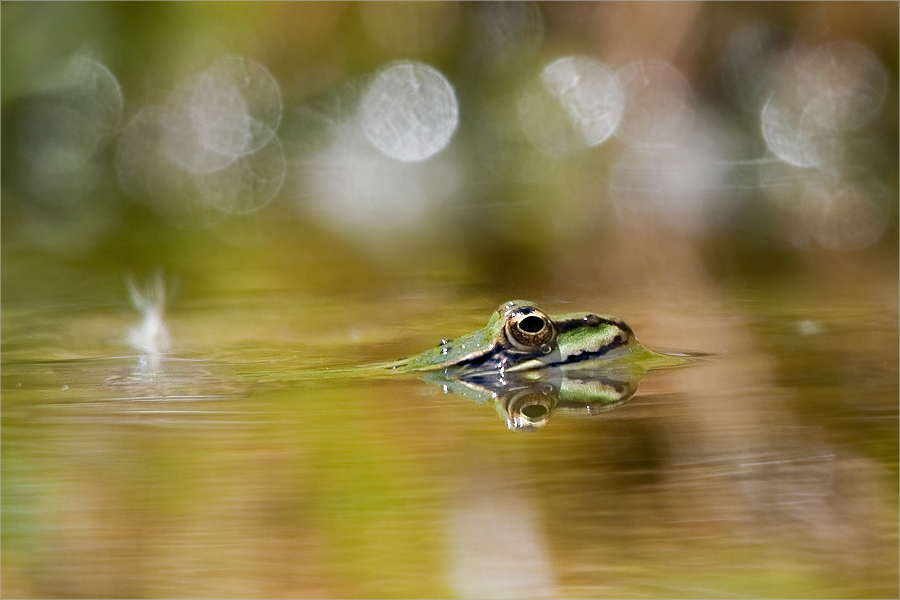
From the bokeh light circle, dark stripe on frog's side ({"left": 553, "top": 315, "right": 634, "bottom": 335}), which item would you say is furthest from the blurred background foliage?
dark stripe on frog's side ({"left": 553, "top": 315, "right": 634, "bottom": 335})

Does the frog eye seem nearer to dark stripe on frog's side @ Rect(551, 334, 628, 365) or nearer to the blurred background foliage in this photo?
dark stripe on frog's side @ Rect(551, 334, 628, 365)

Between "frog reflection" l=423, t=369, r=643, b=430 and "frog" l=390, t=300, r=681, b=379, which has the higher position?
"frog" l=390, t=300, r=681, b=379

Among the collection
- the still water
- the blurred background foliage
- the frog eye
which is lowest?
the still water

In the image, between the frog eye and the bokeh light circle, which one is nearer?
the frog eye

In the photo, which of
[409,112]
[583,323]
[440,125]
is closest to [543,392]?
[583,323]

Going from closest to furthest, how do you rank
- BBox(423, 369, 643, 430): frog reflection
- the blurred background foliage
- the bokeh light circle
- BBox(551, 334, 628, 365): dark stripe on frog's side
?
BBox(423, 369, 643, 430): frog reflection, BBox(551, 334, 628, 365): dark stripe on frog's side, the blurred background foliage, the bokeh light circle

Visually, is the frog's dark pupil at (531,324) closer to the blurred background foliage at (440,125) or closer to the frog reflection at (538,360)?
the frog reflection at (538,360)

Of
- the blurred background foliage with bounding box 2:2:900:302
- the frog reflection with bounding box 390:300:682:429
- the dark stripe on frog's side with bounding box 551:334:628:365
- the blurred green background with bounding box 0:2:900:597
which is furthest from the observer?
the blurred background foliage with bounding box 2:2:900:302

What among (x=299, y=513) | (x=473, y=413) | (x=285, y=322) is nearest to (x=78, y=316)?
(x=285, y=322)
